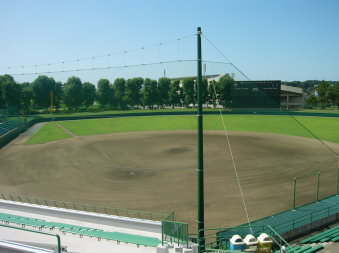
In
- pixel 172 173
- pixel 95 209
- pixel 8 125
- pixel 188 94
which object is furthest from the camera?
pixel 188 94

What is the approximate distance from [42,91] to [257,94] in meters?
41.5

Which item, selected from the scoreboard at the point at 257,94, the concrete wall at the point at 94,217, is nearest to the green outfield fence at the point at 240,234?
the concrete wall at the point at 94,217

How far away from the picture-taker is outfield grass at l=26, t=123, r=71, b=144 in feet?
132

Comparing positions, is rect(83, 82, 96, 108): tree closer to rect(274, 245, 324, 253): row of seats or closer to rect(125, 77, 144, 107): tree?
rect(125, 77, 144, 107): tree

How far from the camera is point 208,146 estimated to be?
34.0m

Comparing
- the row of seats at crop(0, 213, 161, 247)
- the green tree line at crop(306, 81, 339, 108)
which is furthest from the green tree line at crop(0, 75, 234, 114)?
the row of seats at crop(0, 213, 161, 247)

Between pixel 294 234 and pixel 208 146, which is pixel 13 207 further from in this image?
pixel 208 146

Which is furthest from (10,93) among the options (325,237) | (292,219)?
(325,237)

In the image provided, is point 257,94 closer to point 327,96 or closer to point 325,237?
point 327,96

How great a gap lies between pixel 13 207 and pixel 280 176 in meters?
15.9

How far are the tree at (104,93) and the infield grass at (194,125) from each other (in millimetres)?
11369

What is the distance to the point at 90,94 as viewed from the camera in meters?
73.7

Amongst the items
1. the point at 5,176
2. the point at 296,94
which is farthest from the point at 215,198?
the point at 296,94

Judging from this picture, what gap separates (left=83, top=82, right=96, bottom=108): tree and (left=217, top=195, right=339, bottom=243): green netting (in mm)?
62938
